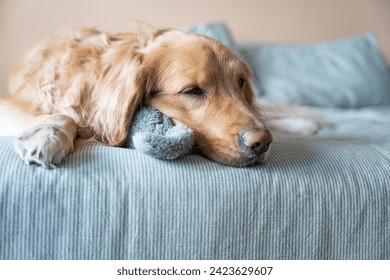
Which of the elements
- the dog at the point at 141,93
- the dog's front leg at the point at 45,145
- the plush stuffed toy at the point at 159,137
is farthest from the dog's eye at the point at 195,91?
the dog's front leg at the point at 45,145

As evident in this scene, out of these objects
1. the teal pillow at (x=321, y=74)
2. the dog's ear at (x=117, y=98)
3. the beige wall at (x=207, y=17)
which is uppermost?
the dog's ear at (x=117, y=98)

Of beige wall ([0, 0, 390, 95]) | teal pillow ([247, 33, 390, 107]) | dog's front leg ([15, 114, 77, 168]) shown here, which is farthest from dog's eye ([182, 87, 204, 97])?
teal pillow ([247, 33, 390, 107])

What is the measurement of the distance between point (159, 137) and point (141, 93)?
1.32ft

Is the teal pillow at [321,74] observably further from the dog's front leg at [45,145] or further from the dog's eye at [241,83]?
the dog's front leg at [45,145]

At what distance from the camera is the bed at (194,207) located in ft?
3.96

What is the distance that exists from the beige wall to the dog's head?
121 cm

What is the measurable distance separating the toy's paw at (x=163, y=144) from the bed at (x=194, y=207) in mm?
24

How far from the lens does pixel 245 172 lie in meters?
1.37

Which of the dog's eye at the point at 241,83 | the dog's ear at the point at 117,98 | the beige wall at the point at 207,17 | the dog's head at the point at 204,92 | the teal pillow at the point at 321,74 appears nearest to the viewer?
the dog's head at the point at 204,92

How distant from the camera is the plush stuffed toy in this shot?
4.33 ft

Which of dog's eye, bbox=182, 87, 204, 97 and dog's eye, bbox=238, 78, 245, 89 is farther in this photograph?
dog's eye, bbox=238, 78, 245, 89

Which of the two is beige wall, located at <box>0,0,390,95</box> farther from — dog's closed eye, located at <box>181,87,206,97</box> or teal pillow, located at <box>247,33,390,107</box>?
dog's closed eye, located at <box>181,87,206,97</box>

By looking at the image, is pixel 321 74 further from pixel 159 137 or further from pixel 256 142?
pixel 159 137

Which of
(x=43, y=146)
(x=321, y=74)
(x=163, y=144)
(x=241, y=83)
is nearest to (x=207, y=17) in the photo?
(x=321, y=74)
